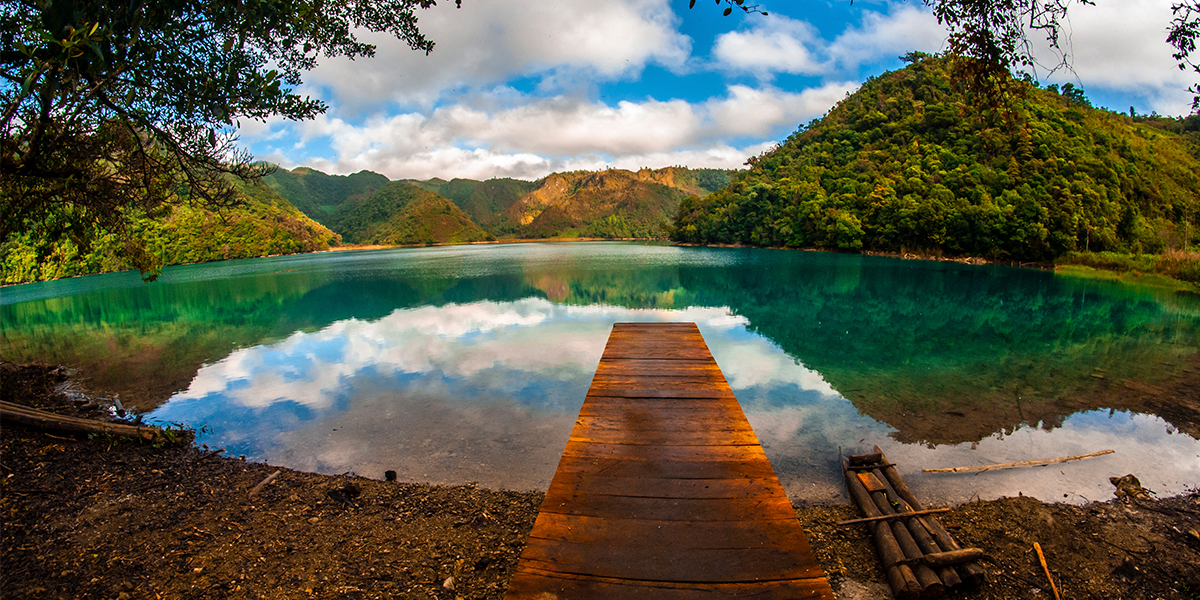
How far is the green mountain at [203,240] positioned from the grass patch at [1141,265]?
75903mm

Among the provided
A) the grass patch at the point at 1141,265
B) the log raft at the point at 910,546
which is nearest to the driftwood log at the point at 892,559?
the log raft at the point at 910,546

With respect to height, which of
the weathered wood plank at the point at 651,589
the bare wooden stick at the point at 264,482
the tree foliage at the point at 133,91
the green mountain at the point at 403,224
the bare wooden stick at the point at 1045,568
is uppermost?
the green mountain at the point at 403,224

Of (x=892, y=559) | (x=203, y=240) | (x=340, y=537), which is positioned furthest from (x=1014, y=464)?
(x=203, y=240)

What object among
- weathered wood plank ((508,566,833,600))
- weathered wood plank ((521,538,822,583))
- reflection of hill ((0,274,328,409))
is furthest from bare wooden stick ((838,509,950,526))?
reflection of hill ((0,274,328,409))

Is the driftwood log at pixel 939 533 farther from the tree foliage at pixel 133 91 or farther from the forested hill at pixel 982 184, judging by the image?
the forested hill at pixel 982 184

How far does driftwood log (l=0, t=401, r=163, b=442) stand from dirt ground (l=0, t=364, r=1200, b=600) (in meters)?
0.32

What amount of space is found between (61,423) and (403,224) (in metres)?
189

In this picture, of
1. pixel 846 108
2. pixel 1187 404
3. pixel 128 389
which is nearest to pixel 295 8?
pixel 128 389

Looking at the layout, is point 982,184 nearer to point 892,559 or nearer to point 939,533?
point 939,533

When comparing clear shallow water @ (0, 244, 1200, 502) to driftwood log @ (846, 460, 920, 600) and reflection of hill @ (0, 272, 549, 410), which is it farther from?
driftwood log @ (846, 460, 920, 600)

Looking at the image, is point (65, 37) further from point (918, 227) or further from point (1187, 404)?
point (918, 227)

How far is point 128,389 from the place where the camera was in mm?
11578

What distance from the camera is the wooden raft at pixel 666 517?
8.47 feet

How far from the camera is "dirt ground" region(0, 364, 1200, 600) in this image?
4.17 metres
